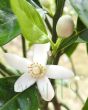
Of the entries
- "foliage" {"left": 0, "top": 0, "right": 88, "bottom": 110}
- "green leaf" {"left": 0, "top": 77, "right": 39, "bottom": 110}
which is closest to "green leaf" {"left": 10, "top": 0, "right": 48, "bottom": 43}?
"foliage" {"left": 0, "top": 0, "right": 88, "bottom": 110}

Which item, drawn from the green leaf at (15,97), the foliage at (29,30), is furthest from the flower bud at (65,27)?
the green leaf at (15,97)

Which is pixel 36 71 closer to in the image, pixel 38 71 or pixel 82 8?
pixel 38 71

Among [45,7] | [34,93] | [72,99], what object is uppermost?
[45,7]

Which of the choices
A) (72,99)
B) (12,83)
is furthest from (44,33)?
(72,99)

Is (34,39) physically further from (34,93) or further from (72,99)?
(72,99)

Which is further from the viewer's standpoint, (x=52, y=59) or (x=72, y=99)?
(x=72, y=99)

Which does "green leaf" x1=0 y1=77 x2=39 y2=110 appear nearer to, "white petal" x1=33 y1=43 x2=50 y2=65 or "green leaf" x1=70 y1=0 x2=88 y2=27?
"white petal" x1=33 y1=43 x2=50 y2=65
